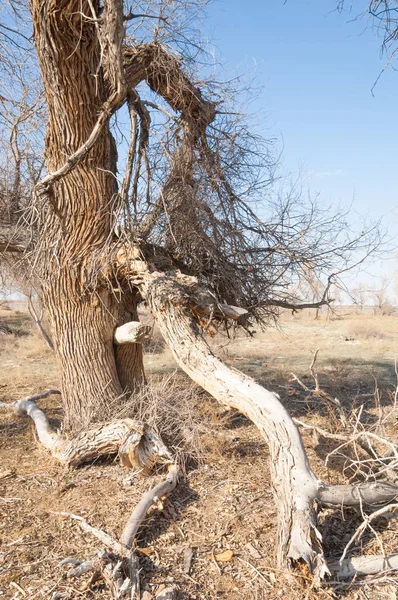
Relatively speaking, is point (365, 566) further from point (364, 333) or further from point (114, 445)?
point (364, 333)

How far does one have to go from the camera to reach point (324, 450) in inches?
215

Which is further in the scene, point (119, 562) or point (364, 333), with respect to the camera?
point (364, 333)

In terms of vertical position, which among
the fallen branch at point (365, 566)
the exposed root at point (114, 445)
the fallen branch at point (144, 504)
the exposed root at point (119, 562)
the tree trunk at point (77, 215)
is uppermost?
the tree trunk at point (77, 215)

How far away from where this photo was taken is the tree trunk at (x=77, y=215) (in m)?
5.17

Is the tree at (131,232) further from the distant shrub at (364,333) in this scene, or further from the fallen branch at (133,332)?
the distant shrub at (364,333)

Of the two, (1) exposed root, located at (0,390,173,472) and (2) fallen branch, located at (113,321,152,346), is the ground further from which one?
(2) fallen branch, located at (113,321,152,346)

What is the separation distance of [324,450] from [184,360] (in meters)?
2.07

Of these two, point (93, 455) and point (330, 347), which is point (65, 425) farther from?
point (330, 347)

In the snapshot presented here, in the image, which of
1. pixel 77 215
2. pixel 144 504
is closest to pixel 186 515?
pixel 144 504

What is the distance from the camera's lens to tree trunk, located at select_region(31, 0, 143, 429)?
517 cm

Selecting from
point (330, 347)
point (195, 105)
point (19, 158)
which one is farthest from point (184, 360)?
point (330, 347)

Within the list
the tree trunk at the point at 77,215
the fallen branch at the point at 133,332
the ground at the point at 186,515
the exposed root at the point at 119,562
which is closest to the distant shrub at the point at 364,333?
the ground at the point at 186,515

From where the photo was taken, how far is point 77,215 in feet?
18.2

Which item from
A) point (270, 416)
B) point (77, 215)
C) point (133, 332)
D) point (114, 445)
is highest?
point (77, 215)
